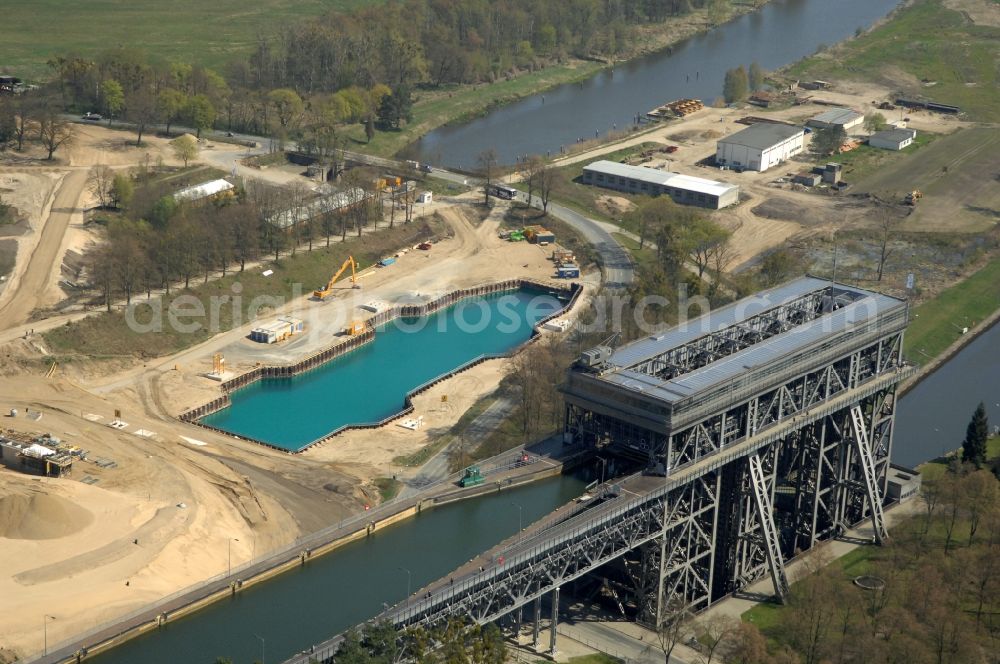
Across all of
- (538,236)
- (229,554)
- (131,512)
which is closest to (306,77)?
(538,236)

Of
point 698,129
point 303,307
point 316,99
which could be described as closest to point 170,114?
point 316,99

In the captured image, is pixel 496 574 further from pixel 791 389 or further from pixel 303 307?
pixel 303 307

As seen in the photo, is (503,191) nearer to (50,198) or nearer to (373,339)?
(373,339)

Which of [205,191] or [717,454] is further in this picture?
[205,191]

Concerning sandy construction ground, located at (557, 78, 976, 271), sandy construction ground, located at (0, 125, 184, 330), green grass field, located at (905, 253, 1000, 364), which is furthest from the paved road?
green grass field, located at (905, 253, 1000, 364)

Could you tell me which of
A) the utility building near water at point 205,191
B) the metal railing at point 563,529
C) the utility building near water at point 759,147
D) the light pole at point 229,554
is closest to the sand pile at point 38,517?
the light pole at point 229,554

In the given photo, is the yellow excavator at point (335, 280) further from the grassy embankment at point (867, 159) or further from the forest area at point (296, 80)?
the grassy embankment at point (867, 159)

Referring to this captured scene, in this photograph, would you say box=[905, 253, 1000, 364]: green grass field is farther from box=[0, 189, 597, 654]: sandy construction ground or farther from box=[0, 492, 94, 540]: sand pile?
box=[0, 492, 94, 540]: sand pile
